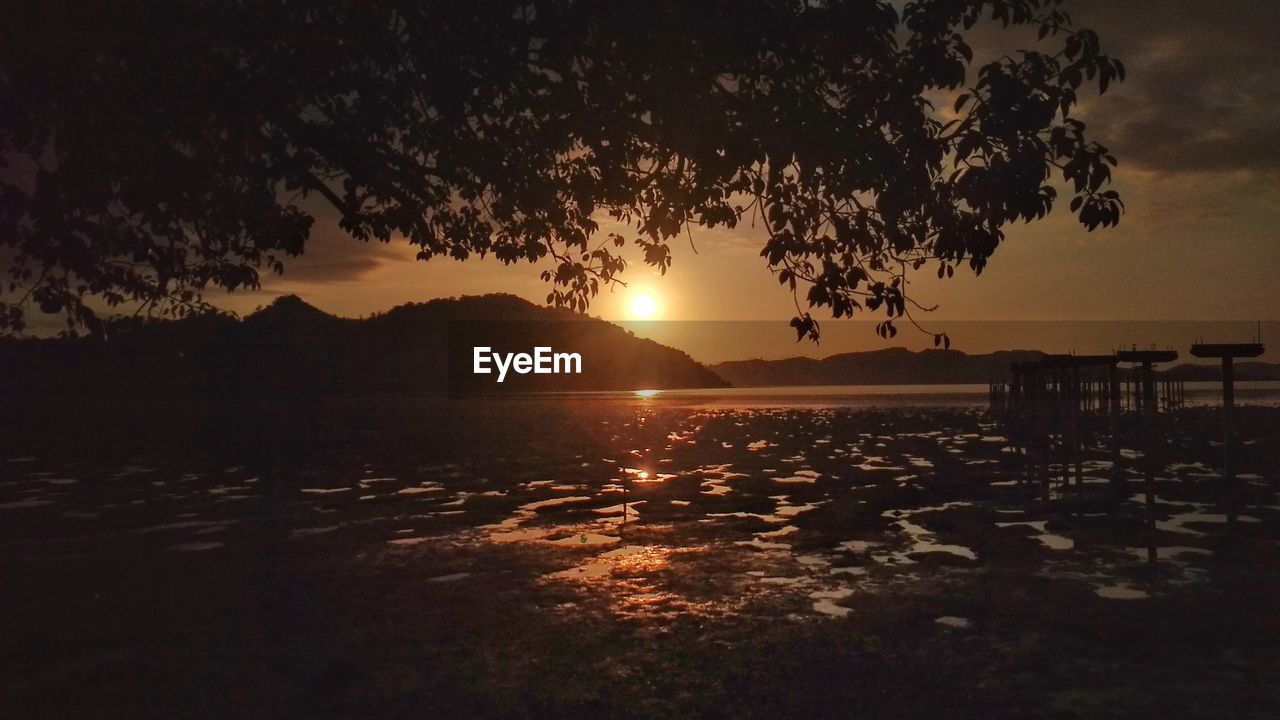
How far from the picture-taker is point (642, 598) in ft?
30.3

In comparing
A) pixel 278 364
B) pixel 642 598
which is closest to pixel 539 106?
pixel 642 598

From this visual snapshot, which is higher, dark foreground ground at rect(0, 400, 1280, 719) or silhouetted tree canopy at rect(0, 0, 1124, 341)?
silhouetted tree canopy at rect(0, 0, 1124, 341)

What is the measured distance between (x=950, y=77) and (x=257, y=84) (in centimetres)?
584

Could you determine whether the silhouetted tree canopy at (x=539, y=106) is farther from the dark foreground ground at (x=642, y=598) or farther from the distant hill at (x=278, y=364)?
the distant hill at (x=278, y=364)

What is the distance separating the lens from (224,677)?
6.96 m

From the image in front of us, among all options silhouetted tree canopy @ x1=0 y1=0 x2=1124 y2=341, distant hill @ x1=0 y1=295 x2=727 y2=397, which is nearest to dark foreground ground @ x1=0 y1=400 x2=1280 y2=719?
silhouetted tree canopy @ x1=0 y1=0 x2=1124 y2=341

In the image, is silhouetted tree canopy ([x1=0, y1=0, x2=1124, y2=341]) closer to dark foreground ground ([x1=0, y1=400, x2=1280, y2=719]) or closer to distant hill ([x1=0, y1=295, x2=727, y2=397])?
dark foreground ground ([x1=0, y1=400, x2=1280, y2=719])

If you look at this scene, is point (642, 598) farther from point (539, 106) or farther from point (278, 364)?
point (278, 364)

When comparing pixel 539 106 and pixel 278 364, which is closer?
pixel 539 106

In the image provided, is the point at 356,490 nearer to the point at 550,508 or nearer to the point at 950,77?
the point at 550,508

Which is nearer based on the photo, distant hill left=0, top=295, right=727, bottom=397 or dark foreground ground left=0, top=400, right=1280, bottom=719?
dark foreground ground left=0, top=400, right=1280, bottom=719

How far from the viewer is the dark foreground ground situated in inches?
254

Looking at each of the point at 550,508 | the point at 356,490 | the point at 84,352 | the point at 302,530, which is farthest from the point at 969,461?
the point at 84,352

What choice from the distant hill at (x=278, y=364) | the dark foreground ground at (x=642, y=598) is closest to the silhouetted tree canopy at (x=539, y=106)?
the dark foreground ground at (x=642, y=598)
